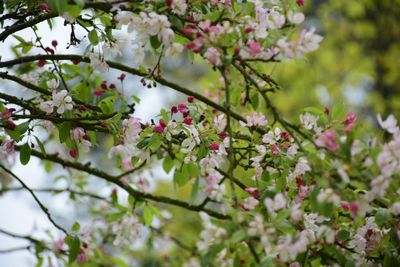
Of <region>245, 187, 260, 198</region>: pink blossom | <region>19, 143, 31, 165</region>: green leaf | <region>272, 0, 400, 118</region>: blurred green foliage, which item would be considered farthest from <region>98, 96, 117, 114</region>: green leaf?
<region>272, 0, 400, 118</region>: blurred green foliage

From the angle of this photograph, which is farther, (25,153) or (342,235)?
(25,153)

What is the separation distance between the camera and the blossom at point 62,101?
1.79 meters

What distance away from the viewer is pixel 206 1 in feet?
5.38

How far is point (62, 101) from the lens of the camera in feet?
5.93

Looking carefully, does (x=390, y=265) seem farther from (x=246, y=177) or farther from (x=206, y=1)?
(x=206, y=1)

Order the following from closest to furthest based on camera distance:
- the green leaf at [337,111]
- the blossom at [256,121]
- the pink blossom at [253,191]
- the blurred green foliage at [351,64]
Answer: the pink blossom at [253,191] < the green leaf at [337,111] < the blossom at [256,121] < the blurred green foliage at [351,64]

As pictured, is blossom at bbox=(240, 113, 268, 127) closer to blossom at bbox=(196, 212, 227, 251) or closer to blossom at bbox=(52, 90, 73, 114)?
blossom at bbox=(196, 212, 227, 251)

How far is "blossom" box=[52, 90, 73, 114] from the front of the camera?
179cm

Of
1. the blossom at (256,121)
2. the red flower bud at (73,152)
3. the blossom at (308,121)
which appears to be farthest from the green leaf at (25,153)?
the blossom at (308,121)

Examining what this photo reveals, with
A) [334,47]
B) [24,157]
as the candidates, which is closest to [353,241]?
[24,157]

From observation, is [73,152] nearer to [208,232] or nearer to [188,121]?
[188,121]

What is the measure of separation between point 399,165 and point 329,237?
0.25 metres

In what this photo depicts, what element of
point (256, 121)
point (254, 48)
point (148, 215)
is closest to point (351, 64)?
point (148, 215)

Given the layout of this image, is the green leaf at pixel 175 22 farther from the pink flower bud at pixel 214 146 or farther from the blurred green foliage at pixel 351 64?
the blurred green foliage at pixel 351 64
